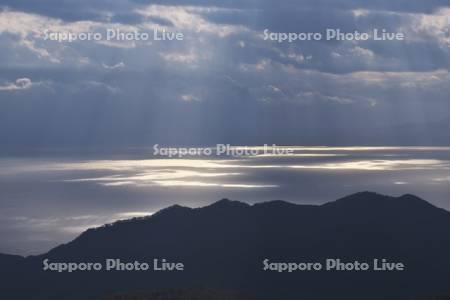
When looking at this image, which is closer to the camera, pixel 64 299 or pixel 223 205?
pixel 64 299

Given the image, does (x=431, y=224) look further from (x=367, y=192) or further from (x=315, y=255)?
(x=315, y=255)

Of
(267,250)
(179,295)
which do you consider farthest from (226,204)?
(179,295)

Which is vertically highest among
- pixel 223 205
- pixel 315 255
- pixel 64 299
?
pixel 223 205

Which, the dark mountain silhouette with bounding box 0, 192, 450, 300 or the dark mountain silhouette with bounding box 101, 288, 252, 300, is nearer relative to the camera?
the dark mountain silhouette with bounding box 101, 288, 252, 300

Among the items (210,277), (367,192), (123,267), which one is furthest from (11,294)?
(367,192)

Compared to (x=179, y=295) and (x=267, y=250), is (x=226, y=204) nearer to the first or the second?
(x=267, y=250)

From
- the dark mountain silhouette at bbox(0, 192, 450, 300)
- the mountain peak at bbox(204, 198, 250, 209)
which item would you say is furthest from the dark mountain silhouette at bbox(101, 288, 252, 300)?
the mountain peak at bbox(204, 198, 250, 209)

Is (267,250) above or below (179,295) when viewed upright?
above

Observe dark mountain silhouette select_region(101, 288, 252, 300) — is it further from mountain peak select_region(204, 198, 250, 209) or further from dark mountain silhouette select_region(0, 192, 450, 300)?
mountain peak select_region(204, 198, 250, 209)
